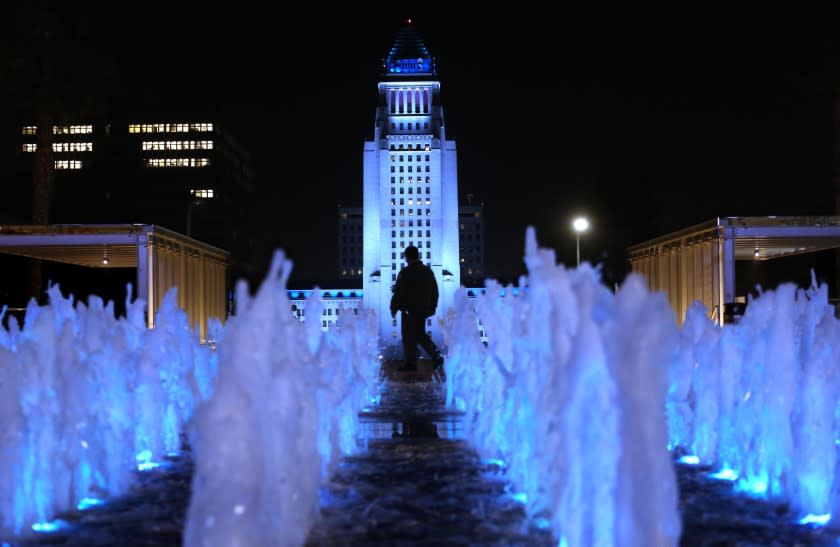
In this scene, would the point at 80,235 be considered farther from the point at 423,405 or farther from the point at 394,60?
the point at 394,60

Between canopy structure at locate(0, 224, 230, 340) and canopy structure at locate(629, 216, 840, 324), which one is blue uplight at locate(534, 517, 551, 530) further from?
canopy structure at locate(629, 216, 840, 324)

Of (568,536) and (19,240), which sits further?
(19,240)

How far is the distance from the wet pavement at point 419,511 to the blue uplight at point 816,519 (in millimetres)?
74

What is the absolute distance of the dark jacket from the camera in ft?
48.9

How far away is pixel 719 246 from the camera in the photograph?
2186 cm

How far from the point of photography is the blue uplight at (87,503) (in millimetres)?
6345

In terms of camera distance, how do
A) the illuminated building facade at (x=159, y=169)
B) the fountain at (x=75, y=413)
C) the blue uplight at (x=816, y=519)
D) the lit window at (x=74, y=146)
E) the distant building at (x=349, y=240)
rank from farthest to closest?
1. the distant building at (x=349, y=240)
2. the lit window at (x=74, y=146)
3. the illuminated building facade at (x=159, y=169)
4. the blue uplight at (x=816, y=519)
5. the fountain at (x=75, y=413)

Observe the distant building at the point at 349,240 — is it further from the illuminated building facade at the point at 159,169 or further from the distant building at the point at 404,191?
the distant building at the point at 404,191

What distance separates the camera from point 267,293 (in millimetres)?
5215

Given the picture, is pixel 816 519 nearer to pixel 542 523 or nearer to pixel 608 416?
pixel 542 523

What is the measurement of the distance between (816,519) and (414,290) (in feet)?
30.7

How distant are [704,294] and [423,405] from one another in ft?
40.5

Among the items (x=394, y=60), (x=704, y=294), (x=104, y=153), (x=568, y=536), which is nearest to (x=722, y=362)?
(x=568, y=536)

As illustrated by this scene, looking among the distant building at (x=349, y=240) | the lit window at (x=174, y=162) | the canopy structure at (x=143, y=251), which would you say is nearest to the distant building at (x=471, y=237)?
the distant building at (x=349, y=240)
